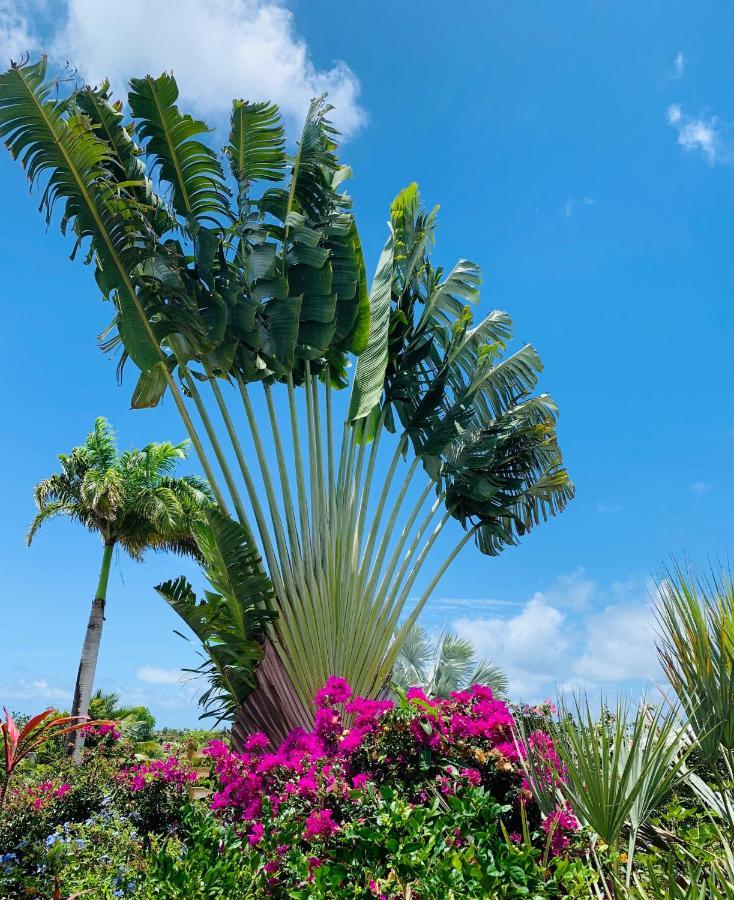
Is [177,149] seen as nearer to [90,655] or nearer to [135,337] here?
[135,337]

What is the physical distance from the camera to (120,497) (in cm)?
1848

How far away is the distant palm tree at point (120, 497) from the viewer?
60.7 ft

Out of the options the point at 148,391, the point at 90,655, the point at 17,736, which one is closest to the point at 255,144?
the point at 148,391

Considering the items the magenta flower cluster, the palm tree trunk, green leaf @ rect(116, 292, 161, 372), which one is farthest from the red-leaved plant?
the palm tree trunk

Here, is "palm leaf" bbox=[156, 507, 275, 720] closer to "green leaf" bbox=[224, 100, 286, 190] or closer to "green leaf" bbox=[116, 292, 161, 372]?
"green leaf" bbox=[116, 292, 161, 372]

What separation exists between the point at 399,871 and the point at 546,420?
1021cm

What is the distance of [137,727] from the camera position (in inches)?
836

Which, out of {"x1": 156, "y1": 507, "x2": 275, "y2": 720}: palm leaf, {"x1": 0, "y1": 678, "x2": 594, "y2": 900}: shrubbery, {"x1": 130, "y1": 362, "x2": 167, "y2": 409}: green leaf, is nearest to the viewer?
{"x1": 0, "y1": 678, "x2": 594, "y2": 900}: shrubbery

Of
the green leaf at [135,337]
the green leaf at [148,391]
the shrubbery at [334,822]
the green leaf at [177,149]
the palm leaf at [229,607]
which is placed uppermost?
the green leaf at [177,149]

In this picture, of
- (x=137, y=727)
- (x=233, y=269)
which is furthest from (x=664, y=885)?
(x=137, y=727)

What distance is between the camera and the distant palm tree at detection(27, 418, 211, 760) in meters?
18.5

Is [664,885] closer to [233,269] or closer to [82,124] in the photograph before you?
[233,269]

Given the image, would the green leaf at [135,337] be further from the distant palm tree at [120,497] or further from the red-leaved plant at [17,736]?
the distant palm tree at [120,497]

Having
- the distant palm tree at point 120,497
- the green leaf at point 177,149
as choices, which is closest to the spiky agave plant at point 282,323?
the green leaf at point 177,149
